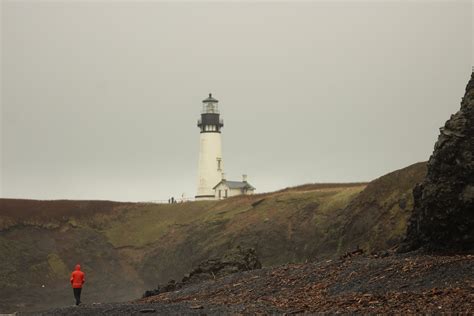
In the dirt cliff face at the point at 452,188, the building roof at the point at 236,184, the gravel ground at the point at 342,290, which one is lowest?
the gravel ground at the point at 342,290

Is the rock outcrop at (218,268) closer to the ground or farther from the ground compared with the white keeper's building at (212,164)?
closer to the ground

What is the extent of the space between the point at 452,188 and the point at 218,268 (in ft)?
44.5

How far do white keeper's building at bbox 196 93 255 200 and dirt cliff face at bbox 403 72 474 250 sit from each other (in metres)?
76.2

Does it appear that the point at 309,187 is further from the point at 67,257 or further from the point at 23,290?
the point at 23,290

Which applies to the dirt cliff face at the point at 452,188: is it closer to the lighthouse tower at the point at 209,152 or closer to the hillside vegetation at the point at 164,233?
the hillside vegetation at the point at 164,233

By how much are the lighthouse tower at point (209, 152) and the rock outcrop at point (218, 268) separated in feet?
214

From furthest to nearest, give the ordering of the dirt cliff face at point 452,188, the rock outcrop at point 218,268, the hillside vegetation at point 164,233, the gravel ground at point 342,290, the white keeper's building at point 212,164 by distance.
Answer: the white keeper's building at point 212,164 → the hillside vegetation at point 164,233 → the rock outcrop at point 218,268 → the dirt cliff face at point 452,188 → the gravel ground at point 342,290

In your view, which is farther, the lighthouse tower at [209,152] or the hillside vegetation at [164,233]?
the lighthouse tower at [209,152]

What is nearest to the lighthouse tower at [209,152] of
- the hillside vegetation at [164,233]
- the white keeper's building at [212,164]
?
the white keeper's building at [212,164]

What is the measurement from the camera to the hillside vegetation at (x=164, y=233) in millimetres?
56272

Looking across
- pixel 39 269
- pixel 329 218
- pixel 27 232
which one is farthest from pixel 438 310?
pixel 27 232

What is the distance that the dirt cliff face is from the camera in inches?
1096

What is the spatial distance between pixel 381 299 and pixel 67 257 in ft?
181

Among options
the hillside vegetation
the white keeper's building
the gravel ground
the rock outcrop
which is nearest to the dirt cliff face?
the gravel ground
